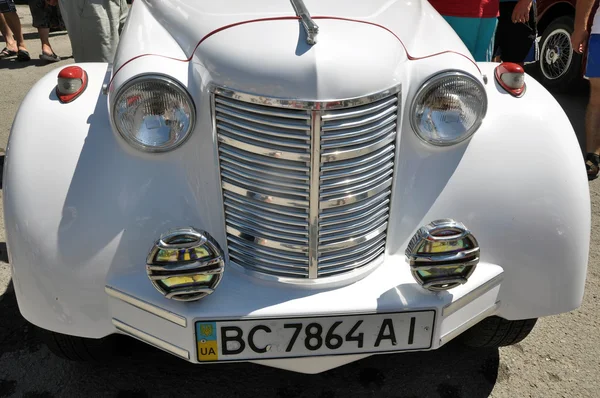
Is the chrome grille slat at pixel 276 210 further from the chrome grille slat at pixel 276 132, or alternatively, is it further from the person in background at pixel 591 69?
the person in background at pixel 591 69

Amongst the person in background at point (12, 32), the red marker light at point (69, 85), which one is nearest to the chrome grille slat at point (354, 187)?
the red marker light at point (69, 85)

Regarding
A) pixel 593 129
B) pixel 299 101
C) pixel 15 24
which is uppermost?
pixel 299 101

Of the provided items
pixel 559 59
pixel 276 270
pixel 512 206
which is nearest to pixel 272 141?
pixel 276 270

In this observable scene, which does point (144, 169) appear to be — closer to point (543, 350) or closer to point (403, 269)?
point (403, 269)

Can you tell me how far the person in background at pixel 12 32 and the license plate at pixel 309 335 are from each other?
6306 millimetres

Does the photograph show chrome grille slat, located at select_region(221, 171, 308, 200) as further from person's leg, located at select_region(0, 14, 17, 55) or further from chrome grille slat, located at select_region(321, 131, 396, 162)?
person's leg, located at select_region(0, 14, 17, 55)

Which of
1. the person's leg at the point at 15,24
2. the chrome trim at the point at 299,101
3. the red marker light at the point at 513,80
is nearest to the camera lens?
the chrome trim at the point at 299,101

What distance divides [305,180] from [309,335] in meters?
0.51

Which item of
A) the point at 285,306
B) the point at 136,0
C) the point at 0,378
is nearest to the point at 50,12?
the point at 136,0

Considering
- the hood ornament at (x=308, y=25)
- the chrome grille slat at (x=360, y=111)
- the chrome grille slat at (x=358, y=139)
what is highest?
the hood ornament at (x=308, y=25)

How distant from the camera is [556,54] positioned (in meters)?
6.29

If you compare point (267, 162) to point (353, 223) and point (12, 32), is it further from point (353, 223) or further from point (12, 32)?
point (12, 32)

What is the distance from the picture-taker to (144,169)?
2.04m

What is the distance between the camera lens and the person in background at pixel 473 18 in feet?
11.7
